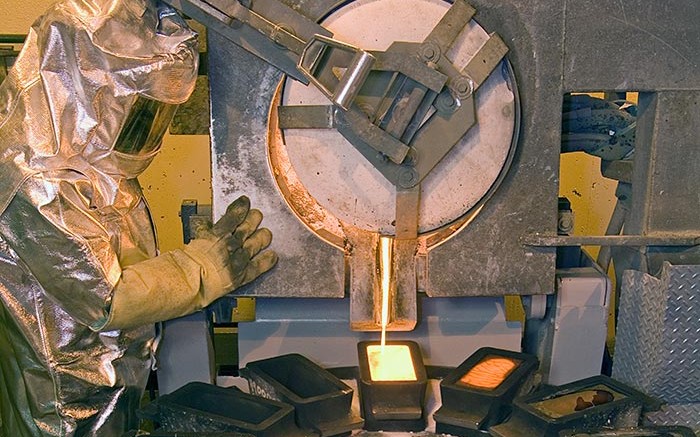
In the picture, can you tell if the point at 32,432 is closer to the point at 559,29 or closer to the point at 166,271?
the point at 166,271

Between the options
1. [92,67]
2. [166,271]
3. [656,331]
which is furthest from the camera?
[656,331]

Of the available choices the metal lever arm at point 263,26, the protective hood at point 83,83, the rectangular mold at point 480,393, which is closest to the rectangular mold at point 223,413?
the rectangular mold at point 480,393

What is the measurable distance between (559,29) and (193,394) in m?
0.98

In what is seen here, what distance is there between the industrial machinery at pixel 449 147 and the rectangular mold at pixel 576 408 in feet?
0.52

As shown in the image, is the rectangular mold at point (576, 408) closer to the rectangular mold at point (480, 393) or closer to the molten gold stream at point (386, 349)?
the rectangular mold at point (480, 393)

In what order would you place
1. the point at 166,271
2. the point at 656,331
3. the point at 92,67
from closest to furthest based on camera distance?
the point at 92,67 < the point at 166,271 < the point at 656,331

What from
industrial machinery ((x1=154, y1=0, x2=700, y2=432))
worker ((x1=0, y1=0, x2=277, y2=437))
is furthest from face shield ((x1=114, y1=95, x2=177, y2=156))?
industrial machinery ((x1=154, y1=0, x2=700, y2=432))

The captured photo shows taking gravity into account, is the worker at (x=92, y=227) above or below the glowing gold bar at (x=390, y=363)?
above

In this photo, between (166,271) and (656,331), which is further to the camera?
(656,331)

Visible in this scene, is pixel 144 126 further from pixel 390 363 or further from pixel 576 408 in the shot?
pixel 576 408

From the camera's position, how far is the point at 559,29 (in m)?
1.61

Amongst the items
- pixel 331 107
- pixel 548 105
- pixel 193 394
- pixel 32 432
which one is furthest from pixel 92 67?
pixel 548 105

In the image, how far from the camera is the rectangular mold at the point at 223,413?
4.82ft

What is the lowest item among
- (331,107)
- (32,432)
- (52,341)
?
(32,432)
